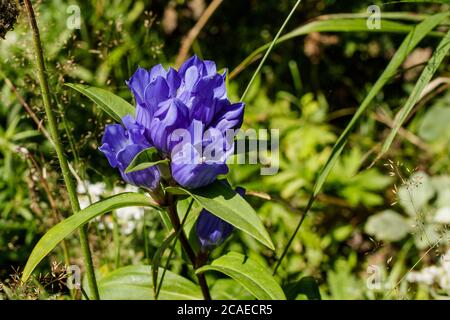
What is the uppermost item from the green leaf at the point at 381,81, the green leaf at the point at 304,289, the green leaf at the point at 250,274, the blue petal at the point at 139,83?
the green leaf at the point at 381,81

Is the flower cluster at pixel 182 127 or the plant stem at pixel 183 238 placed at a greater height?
the flower cluster at pixel 182 127

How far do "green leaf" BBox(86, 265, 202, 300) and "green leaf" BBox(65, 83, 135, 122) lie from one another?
1.49ft

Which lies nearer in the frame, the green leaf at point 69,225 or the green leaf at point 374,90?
the green leaf at point 69,225

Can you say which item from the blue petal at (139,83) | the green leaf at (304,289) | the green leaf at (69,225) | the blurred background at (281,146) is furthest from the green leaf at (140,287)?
the blue petal at (139,83)

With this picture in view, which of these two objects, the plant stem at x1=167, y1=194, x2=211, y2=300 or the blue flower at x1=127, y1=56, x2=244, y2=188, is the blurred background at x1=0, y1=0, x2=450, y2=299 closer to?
the plant stem at x1=167, y1=194, x2=211, y2=300

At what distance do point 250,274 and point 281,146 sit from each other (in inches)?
48.6

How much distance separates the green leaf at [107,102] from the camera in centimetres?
131

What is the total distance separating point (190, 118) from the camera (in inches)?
47.7

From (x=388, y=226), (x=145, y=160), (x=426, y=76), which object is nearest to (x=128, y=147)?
(x=145, y=160)

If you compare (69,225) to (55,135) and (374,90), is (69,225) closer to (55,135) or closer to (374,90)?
(55,135)

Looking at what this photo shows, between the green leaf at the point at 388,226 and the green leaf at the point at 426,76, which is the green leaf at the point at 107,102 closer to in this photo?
the green leaf at the point at 426,76

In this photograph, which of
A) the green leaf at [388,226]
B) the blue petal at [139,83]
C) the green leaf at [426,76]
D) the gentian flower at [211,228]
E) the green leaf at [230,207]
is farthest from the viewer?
the green leaf at [388,226]

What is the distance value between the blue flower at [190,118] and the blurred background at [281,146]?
1.23 ft

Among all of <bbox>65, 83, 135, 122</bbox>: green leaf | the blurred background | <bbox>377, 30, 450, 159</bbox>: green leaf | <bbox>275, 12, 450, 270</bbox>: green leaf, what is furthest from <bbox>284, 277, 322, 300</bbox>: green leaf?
<bbox>65, 83, 135, 122</bbox>: green leaf
